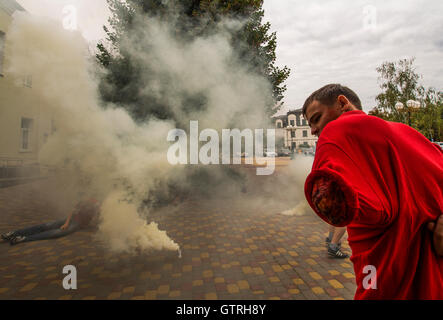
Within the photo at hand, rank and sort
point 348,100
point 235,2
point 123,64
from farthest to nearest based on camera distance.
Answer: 1. point 235,2
2. point 123,64
3. point 348,100

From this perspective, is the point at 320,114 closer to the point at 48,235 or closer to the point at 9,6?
the point at 48,235

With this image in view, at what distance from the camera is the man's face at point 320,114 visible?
1.07 meters

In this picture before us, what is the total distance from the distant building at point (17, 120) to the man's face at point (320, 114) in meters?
4.92

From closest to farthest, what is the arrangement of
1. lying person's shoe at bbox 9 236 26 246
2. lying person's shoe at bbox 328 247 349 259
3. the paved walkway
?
the paved walkway → lying person's shoe at bbox 328 247 349 259 → lying person's shoe at bbox 9 236 26 246

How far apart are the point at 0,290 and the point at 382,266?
3684 millimetres

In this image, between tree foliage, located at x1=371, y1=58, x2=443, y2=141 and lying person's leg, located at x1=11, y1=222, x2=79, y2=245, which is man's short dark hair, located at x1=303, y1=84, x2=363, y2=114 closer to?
lying person's leg, located at x1=11, y1=222, x2=79, y2=245

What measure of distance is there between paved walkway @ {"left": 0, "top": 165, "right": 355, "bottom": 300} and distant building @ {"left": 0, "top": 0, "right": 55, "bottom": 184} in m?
2.20

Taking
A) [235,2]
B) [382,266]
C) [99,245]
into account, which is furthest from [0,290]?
[235,2]

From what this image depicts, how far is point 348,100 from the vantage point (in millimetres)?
1076

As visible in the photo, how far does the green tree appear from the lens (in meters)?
6.57

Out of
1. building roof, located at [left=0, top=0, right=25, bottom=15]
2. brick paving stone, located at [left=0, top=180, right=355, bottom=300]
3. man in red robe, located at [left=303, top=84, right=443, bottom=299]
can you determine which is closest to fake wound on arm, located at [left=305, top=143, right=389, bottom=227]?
man in red robe, located at [left=303, top=84, right=443, bottom=299]

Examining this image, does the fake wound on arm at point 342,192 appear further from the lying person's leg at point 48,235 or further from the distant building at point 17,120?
the distant building at point 17,120

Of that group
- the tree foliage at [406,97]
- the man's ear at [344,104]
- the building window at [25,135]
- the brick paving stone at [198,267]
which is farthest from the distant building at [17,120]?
the tree foliage at [406,97]

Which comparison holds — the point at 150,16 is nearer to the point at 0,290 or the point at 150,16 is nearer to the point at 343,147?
the point at 0,290
